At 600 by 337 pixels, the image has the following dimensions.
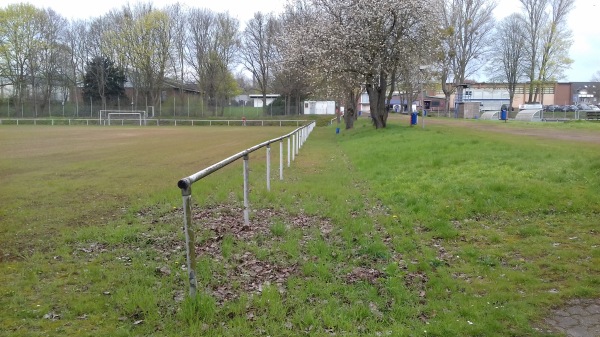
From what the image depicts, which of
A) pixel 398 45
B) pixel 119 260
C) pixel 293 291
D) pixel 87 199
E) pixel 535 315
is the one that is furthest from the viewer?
pixel 398 45

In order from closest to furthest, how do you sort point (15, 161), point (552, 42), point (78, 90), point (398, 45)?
point (15, 161) < point (398, 45) < point (552, 42) < point (78, 90)

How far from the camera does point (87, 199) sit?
9.57 meters

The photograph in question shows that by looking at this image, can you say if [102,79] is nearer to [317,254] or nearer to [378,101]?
[378,101]

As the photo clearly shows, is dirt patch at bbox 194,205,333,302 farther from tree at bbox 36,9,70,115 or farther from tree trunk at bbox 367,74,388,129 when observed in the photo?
tree at bbox 36,9,70,115

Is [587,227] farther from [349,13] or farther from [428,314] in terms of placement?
[349,13]

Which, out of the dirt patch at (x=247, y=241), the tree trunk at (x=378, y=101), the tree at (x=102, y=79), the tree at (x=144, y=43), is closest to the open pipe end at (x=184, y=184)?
the dirt patch at (x=247, y=241)

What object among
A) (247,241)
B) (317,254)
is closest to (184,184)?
(317,254)

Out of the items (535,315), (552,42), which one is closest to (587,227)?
(535,315)

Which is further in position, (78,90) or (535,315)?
(78,90)

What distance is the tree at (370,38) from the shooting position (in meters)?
25.6

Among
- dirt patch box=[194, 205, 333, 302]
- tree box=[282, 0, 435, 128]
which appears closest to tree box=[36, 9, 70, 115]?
tree box=[282, 0, 435, 128]

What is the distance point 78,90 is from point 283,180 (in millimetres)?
70138

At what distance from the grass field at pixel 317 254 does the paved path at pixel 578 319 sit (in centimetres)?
12

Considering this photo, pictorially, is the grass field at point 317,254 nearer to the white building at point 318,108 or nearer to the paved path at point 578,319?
the paved path at point 578,319
